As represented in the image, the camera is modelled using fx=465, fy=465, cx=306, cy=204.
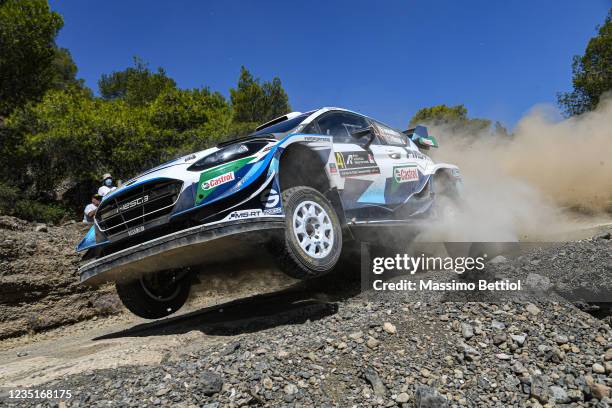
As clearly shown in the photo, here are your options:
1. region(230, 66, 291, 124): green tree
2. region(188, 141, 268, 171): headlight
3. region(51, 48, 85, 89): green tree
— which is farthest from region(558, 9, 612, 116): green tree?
region(51, 48, 85, 89): green tree

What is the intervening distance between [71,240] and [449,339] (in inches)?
255

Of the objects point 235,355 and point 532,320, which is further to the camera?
point 532,320

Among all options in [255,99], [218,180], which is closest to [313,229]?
[218,180]

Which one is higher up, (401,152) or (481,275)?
(401,152)

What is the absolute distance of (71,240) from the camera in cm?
767

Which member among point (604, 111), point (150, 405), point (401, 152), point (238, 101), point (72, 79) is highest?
point (72, 79)

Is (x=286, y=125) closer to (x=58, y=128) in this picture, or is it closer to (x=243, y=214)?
(x=243, y=214)

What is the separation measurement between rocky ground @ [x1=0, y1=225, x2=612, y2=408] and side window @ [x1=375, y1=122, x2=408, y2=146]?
210 centimetres

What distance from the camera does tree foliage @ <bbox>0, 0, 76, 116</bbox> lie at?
16.4 metres

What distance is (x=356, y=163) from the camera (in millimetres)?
4926

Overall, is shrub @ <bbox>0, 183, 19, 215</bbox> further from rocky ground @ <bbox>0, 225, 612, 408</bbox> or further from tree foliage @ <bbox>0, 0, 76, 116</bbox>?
rocky ground @ <bbox>0, 225, 612, 408</bbox>

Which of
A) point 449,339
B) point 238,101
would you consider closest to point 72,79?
point 238,101

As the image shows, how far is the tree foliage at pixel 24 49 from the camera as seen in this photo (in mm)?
16406

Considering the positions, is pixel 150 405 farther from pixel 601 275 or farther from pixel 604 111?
pixel 604 111
